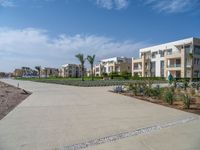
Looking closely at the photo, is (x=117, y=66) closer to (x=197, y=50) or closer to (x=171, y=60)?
(x=171, y=60)

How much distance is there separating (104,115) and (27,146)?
4.39 metres

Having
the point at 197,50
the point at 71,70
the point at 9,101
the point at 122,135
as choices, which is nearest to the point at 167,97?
the point at 122,135

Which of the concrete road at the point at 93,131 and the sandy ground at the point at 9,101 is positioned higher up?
the sandy ground at the point at 9,101

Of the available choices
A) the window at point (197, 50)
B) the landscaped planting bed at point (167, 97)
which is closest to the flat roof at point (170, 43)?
the window at point (197, 50)

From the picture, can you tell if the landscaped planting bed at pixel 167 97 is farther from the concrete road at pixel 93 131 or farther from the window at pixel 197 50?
the window at pixel 197 50

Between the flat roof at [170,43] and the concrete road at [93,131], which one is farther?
the flat roof at [170,43]

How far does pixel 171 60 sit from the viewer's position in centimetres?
5462

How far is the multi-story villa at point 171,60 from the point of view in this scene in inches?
1961

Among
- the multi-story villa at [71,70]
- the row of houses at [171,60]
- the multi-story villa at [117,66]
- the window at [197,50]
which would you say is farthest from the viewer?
the multi-story villa at [71,70]

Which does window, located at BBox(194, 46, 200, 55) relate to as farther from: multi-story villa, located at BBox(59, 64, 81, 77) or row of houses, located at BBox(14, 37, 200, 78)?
multi-story villa, located at BBox(59, 64, 81, 77)

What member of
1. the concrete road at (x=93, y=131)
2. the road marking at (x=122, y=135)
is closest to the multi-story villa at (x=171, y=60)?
the concrete road at (x=93, y=131)

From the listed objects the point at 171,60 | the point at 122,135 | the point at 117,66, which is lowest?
the point at 122,135

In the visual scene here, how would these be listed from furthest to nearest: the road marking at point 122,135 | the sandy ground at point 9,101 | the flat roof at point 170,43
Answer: the flat roof at point 170,43, the sandy ground at point 9,101, the road marking at point 122,135

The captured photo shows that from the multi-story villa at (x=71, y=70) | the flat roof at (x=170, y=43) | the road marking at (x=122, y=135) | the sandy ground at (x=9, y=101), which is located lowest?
the road marking at (x=122, y=135)
